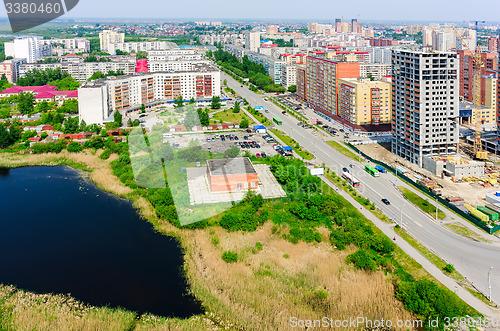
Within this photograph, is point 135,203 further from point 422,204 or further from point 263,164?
point 422,204

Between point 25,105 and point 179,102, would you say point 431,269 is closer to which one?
point 179,102

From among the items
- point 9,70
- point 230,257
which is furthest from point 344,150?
point 9,70

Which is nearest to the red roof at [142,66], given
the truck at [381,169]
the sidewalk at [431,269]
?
the truck at [381,169]

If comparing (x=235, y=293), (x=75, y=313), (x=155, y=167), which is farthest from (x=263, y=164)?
(x=75, y=313)

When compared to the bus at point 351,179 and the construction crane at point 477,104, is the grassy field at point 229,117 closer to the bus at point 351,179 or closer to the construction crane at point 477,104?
the bus at point 351,179

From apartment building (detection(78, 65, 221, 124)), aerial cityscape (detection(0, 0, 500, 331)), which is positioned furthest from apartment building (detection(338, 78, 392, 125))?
apartment building (detection(78, 65, 221, 124))

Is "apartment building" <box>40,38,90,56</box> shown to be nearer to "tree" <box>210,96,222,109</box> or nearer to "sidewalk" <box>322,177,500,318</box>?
"tree" <box>210,96,222,109</box>
